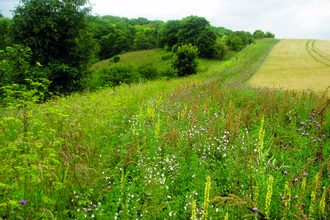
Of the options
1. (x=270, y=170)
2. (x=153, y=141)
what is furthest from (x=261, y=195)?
(x=153, y=141)

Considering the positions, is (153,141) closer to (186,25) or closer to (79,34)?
(79,34)

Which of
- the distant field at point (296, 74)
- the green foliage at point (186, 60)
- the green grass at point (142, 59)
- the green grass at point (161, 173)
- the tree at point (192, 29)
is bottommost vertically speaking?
the green grass at point (161, 173)

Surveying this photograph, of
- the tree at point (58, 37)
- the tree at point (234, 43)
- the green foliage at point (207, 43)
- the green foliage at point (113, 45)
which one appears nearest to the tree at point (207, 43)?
the green foliage at point (207, 43)

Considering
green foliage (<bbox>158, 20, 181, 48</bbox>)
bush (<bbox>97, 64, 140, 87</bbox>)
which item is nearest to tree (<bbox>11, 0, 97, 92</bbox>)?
bush (<bbox>97, 64, 140, 87</bbox>)

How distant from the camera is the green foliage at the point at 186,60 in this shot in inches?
1129

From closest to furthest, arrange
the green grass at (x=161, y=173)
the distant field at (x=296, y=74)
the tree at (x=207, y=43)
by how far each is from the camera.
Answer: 1. the green grass at (x=161, y=173)
2. the distant field at (x=296, y=74)
3. the tree at (x=207, y=43)

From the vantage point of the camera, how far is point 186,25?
54219 mm

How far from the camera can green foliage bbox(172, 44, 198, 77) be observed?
94.1ft

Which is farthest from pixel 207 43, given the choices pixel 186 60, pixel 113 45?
pixel 113 45

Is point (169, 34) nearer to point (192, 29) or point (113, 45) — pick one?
point (192, 29)

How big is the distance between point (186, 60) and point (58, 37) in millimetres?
20156

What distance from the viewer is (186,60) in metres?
28.9

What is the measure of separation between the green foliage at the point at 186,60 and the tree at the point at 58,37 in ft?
56.4

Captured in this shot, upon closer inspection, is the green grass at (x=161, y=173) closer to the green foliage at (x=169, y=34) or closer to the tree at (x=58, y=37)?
the tree at (x=58, y=37)
